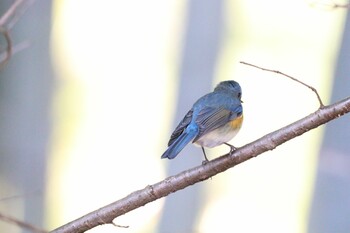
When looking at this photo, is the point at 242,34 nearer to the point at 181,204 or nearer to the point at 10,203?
the point at 181,204

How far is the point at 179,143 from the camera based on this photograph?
1.03 meters

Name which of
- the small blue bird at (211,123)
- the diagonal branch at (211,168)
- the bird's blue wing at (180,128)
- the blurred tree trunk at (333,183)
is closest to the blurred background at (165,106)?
the blurred tree trunk at (333,183)

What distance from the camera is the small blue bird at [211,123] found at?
1.09m

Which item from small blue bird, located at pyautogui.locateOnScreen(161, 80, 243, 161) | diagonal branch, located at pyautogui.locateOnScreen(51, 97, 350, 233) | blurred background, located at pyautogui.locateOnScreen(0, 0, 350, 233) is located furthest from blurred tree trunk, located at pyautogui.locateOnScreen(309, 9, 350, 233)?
diagonal branch, located at pyautogui.locateOnScreen(51, 97, 350, 233)

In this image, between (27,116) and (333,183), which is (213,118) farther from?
(27,116)

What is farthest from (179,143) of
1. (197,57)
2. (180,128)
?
(197,57)

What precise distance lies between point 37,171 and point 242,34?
806mm

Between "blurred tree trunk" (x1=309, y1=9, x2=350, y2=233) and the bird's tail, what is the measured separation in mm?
803

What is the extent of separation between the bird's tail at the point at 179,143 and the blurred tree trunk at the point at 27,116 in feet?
3.29

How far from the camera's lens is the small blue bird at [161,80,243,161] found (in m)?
1.09

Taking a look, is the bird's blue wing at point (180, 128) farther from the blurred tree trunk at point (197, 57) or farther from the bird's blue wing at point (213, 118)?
the blurred tree trunk at point (197, 57)

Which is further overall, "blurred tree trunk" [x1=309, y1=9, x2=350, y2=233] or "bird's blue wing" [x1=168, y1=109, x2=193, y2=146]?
"blurred tree trunk" [x1=309, y1=9, x2=350, y2=233]

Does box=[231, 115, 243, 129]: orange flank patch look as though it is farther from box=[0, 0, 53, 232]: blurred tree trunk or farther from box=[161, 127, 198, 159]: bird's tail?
box=[0, 0, 53, 232]: blurred tree trunk

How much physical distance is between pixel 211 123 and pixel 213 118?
0.08ft
